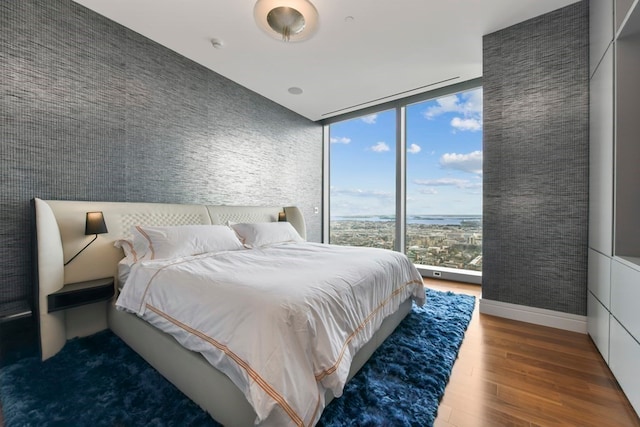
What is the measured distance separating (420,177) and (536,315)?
236cm

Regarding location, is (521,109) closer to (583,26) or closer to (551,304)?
(583,26)

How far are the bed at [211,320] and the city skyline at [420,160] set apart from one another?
2.03 meters

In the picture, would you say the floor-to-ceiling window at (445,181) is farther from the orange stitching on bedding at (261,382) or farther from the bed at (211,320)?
the orange stitching on bedding at (261,382)

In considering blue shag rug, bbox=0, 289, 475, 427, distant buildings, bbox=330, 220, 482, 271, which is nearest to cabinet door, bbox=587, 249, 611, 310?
blue shag rug, bbox=0, 289, 475, 427

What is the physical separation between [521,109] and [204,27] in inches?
127

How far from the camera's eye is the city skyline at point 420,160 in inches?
149

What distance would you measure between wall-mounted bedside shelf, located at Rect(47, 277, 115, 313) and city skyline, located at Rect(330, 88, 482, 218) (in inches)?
151

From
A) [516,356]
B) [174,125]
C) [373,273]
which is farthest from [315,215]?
[516,356]

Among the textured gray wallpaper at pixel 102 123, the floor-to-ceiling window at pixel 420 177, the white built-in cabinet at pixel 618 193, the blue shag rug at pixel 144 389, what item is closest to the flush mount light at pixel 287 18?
the textured gray wallpaper at pixel 102 123

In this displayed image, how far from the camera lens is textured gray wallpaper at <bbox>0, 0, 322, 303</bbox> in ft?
6.40

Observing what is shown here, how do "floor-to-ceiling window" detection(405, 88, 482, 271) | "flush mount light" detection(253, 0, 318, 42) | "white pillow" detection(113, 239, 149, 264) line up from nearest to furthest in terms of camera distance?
"flush mount light" detection(253, 0, 318, 42) → "white pillow" detection(113, 239, 149, 264) → "floor-to-ceiling window" detection(405, 88, 482, 271)

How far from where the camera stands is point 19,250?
197 centimetres

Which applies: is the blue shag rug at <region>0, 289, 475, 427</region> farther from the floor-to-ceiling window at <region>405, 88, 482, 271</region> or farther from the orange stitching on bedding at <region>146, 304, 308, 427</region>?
the floor-to-ceiling window at <region>405, 88, 482, 271</region>

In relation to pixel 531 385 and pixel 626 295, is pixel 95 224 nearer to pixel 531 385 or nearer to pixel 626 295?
pixel 531 385
